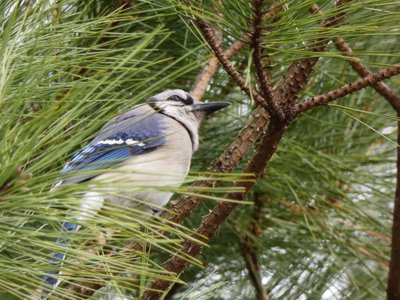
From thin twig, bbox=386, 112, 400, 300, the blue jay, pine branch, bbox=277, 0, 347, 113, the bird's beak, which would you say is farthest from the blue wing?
thin twig, bbox=386, 112, 400, 300

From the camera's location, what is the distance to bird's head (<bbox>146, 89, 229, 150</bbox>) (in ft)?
6.52

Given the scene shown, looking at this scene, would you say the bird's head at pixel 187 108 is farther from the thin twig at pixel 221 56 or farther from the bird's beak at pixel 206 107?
the thin twig at pixel 221 56

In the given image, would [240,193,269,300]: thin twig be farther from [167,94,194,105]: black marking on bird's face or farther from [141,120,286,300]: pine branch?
[141,120,286,300]: pine branch

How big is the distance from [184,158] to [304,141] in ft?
1.38

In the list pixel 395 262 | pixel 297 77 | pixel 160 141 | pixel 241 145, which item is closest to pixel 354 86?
pixel 297 77

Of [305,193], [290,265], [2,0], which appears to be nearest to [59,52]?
[2,0]

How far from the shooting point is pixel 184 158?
190 cm

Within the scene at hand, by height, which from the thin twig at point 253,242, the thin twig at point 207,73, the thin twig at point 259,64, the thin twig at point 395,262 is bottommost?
the thin twig at point 253,242

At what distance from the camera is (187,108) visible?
2.00 metres

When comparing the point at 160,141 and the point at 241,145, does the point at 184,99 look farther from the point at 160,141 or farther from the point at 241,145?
the point at 241,145

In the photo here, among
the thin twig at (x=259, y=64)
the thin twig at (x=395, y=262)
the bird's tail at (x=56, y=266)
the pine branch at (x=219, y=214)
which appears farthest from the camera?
the thin twig at (x=395, y=262)

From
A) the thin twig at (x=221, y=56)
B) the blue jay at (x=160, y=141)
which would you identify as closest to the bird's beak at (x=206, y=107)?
the blue jay at (x=160, y=141)

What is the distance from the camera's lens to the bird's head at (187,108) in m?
1.99

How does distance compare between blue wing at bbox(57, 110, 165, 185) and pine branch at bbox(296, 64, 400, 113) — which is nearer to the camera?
pine branch at bbox(296, 64, 400, 113)
